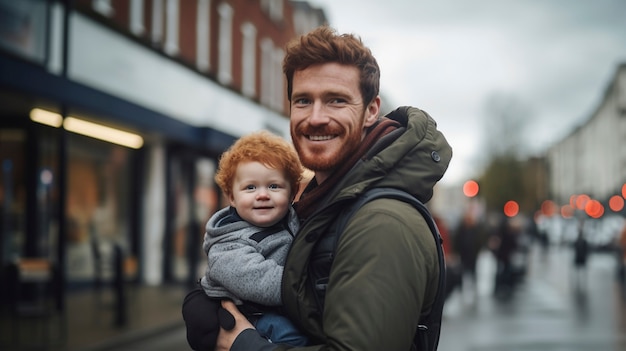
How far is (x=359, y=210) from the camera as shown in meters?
2.19

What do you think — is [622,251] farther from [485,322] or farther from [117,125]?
[117,125]

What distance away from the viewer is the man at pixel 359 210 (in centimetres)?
203

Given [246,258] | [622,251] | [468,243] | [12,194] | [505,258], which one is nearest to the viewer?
[246,258]

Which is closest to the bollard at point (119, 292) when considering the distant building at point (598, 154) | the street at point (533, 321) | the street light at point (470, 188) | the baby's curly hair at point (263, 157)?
the street at point (533, 321)

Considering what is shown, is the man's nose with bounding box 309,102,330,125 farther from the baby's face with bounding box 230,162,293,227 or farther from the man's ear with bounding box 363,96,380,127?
the baby's face with bounding box 230,162,293,227

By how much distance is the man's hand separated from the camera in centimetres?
236

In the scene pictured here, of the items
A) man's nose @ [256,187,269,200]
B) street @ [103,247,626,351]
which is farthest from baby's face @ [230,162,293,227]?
street @ [103,247,626,351]

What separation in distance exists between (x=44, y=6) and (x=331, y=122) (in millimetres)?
10994

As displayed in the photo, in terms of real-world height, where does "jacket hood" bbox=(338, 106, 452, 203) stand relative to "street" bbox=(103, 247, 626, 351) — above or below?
above

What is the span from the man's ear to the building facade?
7.96 metres

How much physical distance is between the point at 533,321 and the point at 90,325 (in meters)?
7.19

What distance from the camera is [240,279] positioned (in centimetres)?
238

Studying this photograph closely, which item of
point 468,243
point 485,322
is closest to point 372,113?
point 485,322

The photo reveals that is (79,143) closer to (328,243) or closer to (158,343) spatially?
(158,343)
